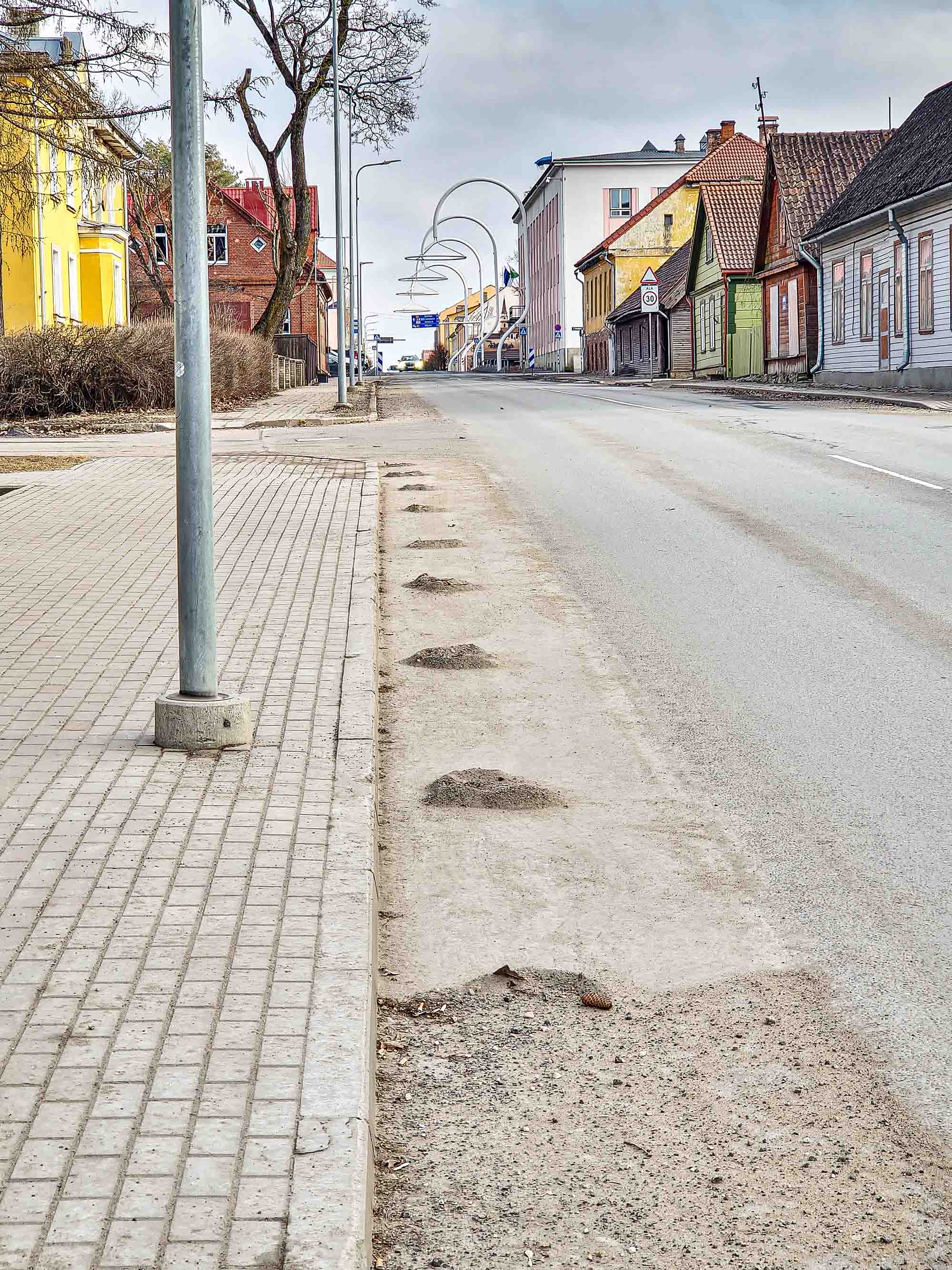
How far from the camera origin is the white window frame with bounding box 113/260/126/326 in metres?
45.5

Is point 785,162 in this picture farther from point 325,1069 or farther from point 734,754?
point 325,1069

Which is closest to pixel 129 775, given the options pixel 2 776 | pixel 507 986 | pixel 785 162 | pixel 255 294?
pixel 2 776

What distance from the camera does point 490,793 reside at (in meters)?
5.82

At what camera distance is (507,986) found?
4098mm

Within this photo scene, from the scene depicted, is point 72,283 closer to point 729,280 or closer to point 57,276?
point 57,276

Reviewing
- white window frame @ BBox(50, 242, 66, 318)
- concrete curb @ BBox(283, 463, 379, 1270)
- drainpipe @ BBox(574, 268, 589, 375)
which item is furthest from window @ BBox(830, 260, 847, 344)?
drainpipe @ BBox(574, 268, 589, 375)

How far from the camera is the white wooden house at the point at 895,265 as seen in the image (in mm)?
33094

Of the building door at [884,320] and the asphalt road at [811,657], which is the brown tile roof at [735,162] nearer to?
the building door at [884,320]

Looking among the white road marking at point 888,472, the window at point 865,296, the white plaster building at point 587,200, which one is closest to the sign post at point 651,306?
the window at point 865,296

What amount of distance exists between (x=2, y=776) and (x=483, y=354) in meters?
138

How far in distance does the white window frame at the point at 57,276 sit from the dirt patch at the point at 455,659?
32.4 metres

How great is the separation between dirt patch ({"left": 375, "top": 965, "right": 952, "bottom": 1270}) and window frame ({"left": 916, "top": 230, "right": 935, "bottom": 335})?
32044 mm

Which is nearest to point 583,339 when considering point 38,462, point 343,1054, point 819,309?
point 819,309

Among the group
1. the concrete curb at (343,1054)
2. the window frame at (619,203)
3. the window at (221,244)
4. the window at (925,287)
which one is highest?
the window frame at (619,203)
